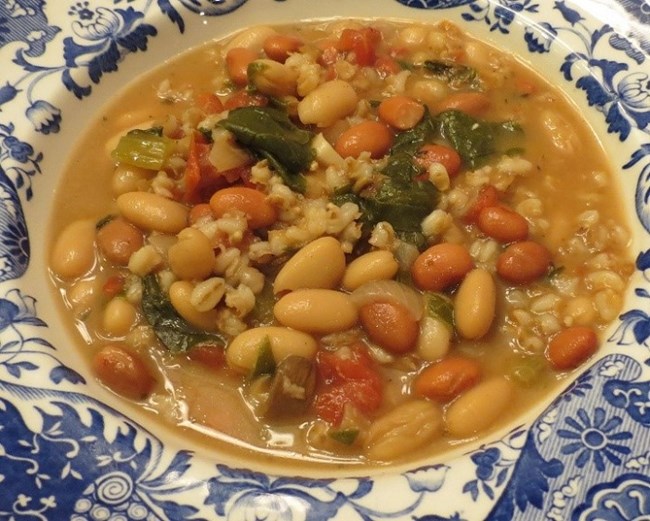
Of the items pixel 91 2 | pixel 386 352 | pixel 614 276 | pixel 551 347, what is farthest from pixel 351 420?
pixel 91 2

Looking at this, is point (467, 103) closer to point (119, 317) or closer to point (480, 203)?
point (480, 203)

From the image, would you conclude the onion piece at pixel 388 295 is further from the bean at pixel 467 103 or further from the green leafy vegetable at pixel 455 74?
the green leafy vegetable at pixel 455 74

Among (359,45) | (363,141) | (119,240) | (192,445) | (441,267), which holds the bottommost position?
(192,445)

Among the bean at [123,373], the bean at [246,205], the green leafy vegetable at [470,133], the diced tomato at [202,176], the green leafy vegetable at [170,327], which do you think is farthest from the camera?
the green leafy vegetable at [470,133]

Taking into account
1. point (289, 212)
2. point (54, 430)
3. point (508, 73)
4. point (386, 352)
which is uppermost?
point (508, 73)

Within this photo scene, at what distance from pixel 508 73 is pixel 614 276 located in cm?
119

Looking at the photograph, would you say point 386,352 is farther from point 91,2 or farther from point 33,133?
point 91,2

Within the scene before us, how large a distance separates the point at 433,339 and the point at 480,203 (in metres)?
0.63

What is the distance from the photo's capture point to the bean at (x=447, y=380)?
2180mm

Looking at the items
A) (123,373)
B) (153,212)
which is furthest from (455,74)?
(123,373)

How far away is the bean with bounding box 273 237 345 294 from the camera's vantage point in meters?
2.28

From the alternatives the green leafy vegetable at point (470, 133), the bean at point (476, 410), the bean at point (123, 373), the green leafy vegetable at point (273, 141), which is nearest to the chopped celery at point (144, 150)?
the green leafy vegetable at point (273, 141)

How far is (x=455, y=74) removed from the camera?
312 cm

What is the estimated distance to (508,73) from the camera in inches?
124
